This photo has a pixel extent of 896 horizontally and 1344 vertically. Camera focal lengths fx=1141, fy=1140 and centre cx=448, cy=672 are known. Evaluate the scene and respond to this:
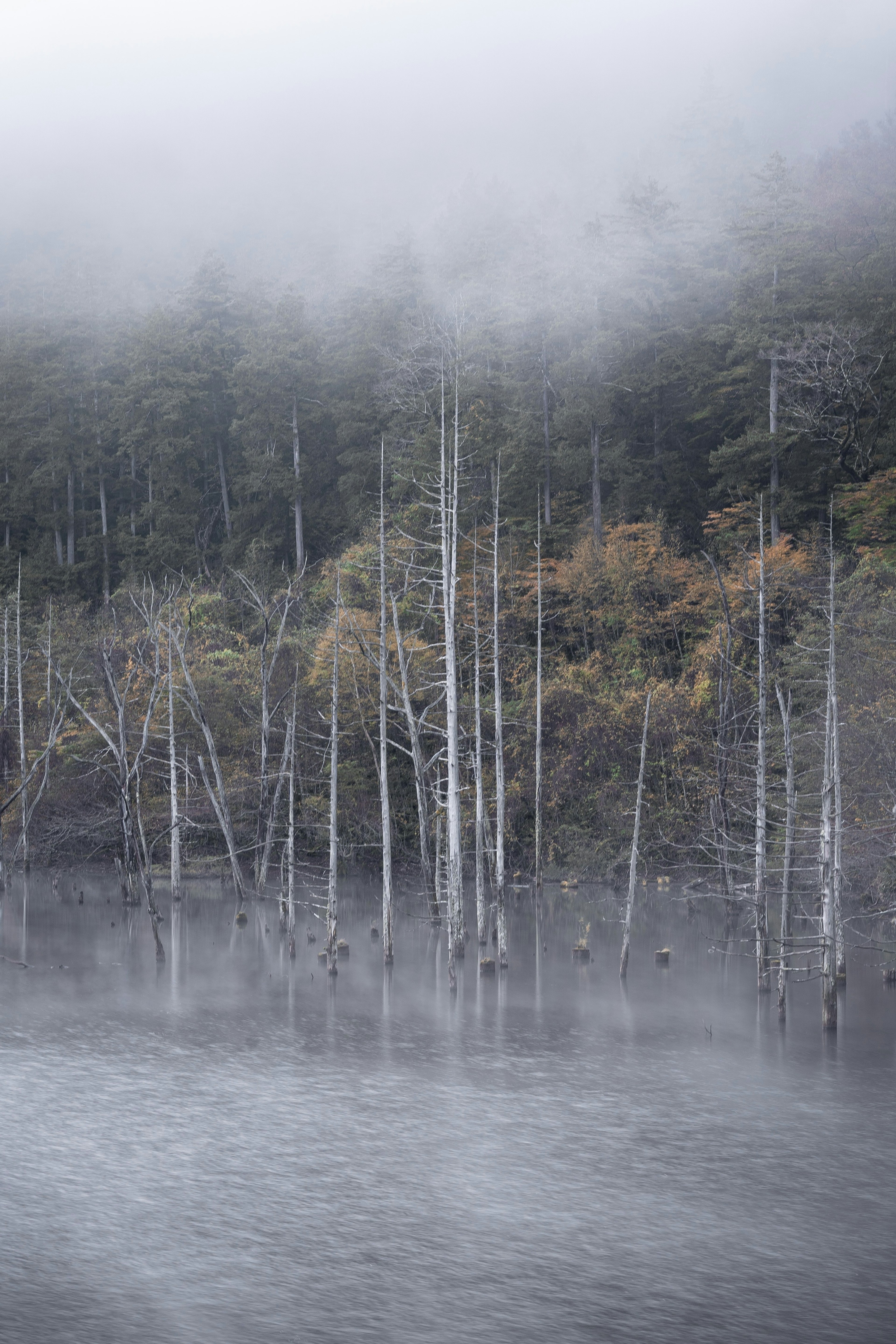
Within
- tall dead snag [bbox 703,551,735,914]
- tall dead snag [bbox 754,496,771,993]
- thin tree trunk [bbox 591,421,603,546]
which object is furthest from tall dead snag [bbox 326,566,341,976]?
thin tree trunk [bbox 591,421,603,546]

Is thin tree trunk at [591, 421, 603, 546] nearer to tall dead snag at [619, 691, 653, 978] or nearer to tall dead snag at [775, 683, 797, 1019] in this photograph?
tall dead snag at [775, 683, 797, 1019]

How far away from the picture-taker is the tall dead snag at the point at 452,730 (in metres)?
23.3

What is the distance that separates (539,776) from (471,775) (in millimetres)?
2216

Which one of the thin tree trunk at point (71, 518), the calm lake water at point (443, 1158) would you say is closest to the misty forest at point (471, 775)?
the calm lake water at point (443, 1158)

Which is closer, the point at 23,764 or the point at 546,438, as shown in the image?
A: the point at 23,764

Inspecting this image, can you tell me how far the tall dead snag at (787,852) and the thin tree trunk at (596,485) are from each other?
2428 centimetres

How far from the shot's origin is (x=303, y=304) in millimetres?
68438

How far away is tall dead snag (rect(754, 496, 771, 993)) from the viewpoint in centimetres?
2211

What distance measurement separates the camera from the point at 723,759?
88.9ft

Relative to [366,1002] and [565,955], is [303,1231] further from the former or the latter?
[565,955]

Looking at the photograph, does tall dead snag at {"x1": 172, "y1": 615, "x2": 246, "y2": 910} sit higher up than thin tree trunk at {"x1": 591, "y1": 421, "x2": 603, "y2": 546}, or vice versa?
thin tree trunk at {"x1": 591, "y1": 421, "x2": 603, "y2": 546}

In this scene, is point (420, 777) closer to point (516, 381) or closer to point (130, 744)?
point (130, 744)

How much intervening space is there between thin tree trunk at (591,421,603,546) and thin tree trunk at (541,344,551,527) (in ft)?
6.53

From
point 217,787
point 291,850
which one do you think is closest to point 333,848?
point 291,850
